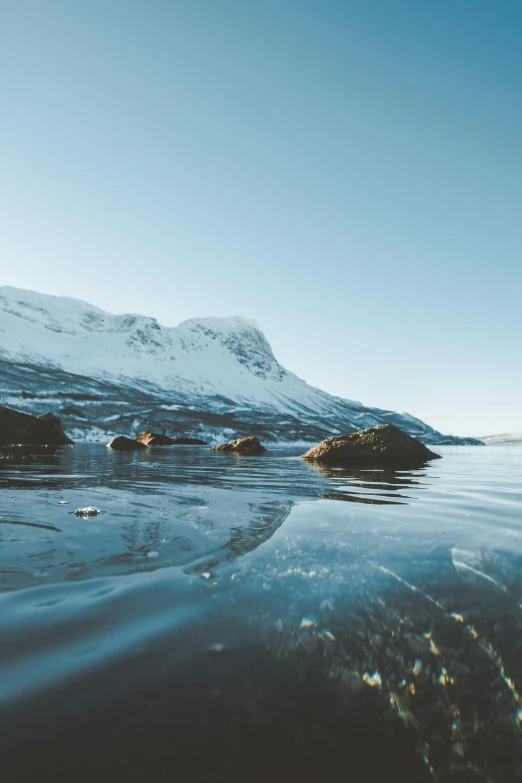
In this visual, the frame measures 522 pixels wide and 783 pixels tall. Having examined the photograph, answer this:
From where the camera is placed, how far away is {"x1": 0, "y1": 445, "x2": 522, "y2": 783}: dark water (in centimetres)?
142

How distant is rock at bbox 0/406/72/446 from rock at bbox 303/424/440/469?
24763 millimetres

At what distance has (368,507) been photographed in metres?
5.90

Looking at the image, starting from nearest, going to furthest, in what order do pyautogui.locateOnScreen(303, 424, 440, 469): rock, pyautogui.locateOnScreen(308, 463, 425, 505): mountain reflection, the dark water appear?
1. the dark water
2. pyautogui.locateOnScreen(308, 463, 425, 505): mountain reflection
3. pyautogui.locateOnScreen(303, 424, 440, 469): rock

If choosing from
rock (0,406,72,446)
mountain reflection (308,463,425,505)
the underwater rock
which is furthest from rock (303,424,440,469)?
rock (0,406,72,446)

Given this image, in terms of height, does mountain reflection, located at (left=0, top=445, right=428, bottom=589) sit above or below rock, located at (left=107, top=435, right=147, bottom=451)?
above

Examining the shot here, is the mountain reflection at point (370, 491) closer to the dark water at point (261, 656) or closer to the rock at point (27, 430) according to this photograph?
the dark water at point (261, 656)

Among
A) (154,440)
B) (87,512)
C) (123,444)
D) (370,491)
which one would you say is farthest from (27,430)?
(370,491)

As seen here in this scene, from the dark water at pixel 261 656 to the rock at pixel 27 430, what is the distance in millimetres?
31684

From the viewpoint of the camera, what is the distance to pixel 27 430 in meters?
32.8

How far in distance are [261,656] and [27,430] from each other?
36.2 meters

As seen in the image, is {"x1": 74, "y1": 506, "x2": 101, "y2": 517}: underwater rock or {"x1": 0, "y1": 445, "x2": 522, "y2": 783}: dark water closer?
{"x1": 0, "y1": 445, "x2": 522, "y2": 783}: dark water

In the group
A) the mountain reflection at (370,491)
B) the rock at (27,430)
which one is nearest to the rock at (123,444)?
the rock at (27,430)

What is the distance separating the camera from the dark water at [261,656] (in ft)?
4.66

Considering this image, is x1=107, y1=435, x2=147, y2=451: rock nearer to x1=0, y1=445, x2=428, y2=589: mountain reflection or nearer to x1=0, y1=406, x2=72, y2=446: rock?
x1=0, y1=406, x2=72, y2=446: rock
